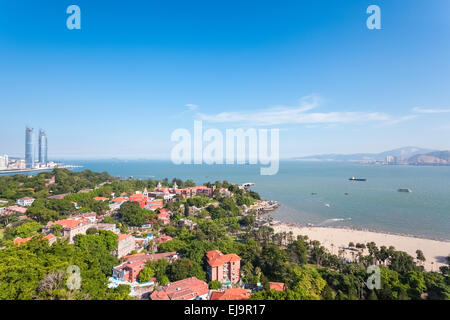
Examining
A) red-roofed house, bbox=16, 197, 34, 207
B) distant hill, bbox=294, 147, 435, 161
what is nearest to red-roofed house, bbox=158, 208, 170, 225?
red-roofed house, bbox=16, 197, 34, 207

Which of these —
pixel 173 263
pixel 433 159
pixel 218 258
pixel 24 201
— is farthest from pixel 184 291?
pixel 433 159

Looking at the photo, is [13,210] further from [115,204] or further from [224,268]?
[224,268]

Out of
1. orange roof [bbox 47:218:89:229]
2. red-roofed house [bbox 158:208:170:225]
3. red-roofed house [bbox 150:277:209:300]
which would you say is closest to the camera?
red-roofed house [bbox 150:277:209:300]

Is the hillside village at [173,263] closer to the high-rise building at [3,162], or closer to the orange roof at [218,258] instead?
the orange roof at [218,258]

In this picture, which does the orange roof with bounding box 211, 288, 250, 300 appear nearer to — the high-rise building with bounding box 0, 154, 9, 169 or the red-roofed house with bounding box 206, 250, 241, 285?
the red-roofed house with bounding box 206, 250, 241, 285

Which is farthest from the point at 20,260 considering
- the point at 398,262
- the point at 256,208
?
the point at 256,208
